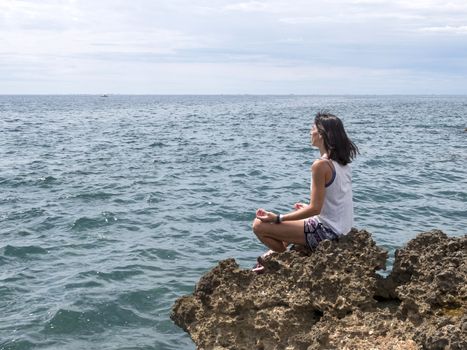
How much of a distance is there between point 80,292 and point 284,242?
14.3 ft

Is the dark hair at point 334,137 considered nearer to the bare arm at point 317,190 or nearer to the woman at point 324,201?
the woman at point 324,201

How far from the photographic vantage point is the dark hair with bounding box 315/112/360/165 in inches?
275

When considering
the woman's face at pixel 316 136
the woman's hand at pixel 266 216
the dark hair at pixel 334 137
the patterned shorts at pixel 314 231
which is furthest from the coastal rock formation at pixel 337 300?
the woman's face at pixel 316 136

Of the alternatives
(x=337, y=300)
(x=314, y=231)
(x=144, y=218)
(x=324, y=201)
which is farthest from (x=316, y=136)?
(x=144, y=218)

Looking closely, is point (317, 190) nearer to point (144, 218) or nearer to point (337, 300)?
point (337, 300)

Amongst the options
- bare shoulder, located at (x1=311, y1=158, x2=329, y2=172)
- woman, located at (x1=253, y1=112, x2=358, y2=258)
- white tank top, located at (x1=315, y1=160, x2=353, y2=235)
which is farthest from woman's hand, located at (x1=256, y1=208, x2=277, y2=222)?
bare shoulder, located at (x1=311, y1=158, x2=329, y2=172)

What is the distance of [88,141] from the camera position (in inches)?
1474

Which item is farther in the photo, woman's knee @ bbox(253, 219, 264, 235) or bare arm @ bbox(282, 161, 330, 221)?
woman's knee @ bbox(253, 219, 264, 235)

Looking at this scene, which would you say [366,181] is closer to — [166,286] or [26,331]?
[166,286]

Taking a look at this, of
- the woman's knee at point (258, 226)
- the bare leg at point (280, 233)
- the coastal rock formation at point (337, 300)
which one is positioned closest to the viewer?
the coastal rock formation at point (337, 300)

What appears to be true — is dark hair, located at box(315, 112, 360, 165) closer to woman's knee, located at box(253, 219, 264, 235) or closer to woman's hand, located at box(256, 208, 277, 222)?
woman's hand, located at box(256, 208, 277, 222)

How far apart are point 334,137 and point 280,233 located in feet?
4.48

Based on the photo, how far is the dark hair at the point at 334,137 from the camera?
699 centimetres

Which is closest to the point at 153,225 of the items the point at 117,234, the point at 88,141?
the point at 117,234
